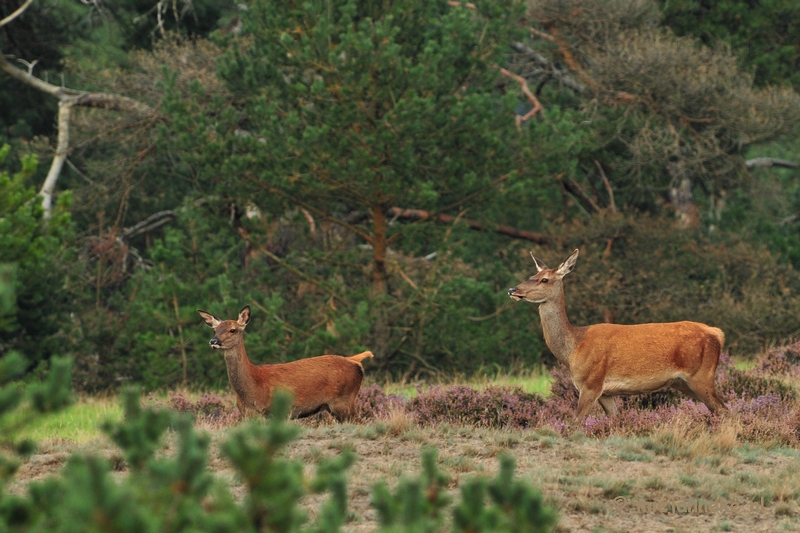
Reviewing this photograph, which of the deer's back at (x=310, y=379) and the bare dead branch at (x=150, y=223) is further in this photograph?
the bare dead branch at (x=150, y=223)

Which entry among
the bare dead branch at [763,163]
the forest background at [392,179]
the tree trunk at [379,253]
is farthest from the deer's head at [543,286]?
the bare dead branch at [763,163]

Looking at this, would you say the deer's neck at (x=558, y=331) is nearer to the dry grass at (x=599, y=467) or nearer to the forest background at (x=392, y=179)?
the dry grass at (x=599, y=467)

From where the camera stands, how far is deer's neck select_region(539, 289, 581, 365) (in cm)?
1064

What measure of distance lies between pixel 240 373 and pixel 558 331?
9.49 ft

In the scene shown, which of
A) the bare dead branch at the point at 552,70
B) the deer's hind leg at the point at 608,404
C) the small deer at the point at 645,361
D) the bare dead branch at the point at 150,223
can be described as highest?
the small deer at the point at 645,361

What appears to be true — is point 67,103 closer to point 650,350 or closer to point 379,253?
point 379,253

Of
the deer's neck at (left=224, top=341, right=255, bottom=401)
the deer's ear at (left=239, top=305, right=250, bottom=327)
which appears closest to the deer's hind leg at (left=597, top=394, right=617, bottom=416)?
the deer's neck at (left=224, top=341, right=255, bottom=401)

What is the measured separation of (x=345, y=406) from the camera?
1048 cm

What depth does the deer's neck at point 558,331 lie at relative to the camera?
34.9 feet

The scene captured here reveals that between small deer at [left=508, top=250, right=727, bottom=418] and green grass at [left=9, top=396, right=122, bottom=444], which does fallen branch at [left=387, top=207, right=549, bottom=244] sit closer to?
green grass at [left=9, top=396, right=122, bottom=444]

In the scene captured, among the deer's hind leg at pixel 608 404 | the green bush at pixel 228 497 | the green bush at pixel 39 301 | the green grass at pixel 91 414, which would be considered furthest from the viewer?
the green bush at pixel 39 301

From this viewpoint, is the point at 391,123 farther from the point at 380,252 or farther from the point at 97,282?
the point at 97,282

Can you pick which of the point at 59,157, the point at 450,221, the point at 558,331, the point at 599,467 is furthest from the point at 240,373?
the point at 59,157

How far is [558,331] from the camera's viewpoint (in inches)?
422
